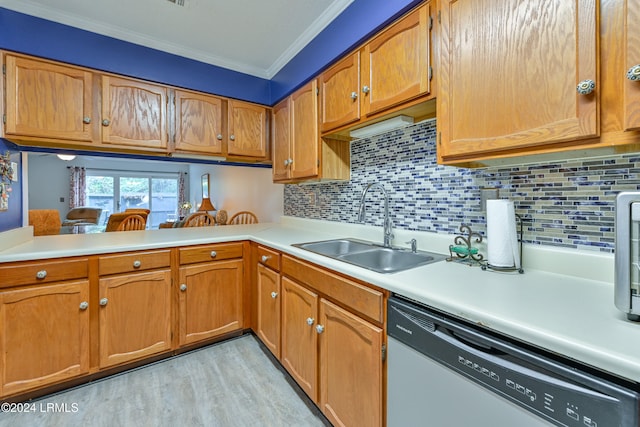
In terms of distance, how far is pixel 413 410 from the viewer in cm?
90

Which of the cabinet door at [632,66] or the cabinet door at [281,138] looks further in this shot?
the cabinet door at [281,138]

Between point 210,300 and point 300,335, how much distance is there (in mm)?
888

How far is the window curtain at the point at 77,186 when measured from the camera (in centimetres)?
708

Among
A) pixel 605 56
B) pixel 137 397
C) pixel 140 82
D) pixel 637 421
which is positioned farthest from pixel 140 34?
pixel 637 421

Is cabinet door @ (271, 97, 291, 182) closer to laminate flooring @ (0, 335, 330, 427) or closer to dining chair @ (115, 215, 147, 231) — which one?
laminate flooring @ (0, 335, 330, 427)

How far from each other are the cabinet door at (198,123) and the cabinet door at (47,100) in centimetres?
58

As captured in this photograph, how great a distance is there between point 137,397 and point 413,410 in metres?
1.57

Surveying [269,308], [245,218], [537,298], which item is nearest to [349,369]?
[537,298]

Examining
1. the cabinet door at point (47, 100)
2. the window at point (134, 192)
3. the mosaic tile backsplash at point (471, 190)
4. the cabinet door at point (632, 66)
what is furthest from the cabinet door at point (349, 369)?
the window at point (134, 192)

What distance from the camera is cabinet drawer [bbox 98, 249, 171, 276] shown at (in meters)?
1.68

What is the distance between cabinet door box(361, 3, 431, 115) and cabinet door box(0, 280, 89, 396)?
6.54 ft

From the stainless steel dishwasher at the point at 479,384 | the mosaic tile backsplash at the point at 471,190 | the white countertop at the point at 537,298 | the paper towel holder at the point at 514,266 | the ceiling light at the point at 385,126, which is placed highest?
the ceiling light at the point at 385,126

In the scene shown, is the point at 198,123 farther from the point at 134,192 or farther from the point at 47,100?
the point at 134,192

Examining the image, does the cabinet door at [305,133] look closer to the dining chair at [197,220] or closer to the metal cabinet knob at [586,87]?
the metal cabinet knob at [586,87]
